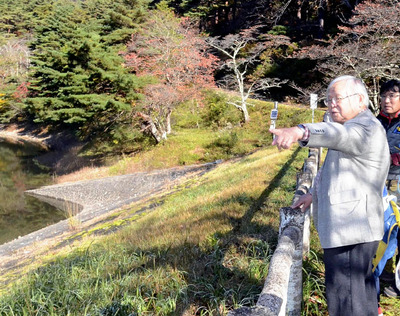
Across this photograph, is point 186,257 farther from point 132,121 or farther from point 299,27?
point 299,27

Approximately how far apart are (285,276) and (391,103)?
218 centimetres

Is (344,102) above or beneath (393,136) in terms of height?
above

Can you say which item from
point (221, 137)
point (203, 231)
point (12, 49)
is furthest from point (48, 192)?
point (12, 49)

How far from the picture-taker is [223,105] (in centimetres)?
2608

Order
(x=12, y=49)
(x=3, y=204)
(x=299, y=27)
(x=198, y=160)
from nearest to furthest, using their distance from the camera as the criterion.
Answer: (x=3, y=204), (x=198, y=160), (x=299, y=27), (x=12, y=49)

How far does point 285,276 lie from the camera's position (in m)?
1.70

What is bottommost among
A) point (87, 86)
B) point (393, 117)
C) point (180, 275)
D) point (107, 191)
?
point (107, 191)

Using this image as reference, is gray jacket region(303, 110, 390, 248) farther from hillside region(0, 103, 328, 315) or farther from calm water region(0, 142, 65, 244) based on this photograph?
calm water region(0, 142, 65, 244)

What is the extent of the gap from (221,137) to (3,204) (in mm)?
13379

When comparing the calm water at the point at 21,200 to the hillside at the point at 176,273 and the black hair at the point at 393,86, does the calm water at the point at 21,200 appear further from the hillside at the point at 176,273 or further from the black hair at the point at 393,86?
the black hair at the point at 393,86

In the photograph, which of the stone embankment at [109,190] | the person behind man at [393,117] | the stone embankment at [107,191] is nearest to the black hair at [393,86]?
the person behind man at [393,117]

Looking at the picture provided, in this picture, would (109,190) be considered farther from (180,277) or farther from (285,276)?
(285,276)

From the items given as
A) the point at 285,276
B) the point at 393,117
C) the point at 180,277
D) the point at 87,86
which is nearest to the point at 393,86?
the point at 393,117

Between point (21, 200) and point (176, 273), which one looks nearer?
point (176, 273)
